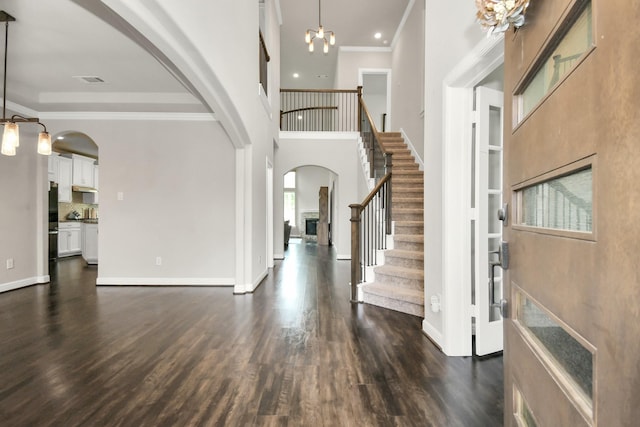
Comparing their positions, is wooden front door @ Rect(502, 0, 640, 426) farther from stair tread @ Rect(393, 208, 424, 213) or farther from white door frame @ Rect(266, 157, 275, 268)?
white door frame @ Rect(266, 157, 275, 268)

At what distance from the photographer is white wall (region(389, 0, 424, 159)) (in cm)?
623

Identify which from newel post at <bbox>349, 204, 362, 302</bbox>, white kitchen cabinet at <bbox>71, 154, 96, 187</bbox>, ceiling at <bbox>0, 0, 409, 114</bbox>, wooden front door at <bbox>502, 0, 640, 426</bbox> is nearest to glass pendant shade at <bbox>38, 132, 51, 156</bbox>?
ceiling at <bbox>0, 0, 409, 114</bbox>

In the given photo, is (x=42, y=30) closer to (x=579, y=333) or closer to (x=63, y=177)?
(x=579, y=333)

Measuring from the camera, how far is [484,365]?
2.30 meters

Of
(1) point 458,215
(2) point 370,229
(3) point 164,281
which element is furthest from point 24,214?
(1) point 458,215

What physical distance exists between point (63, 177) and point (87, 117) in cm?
421

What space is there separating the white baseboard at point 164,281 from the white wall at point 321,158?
2.80m

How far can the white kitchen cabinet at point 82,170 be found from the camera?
832 cm

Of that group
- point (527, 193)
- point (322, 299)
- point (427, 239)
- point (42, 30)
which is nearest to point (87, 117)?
point (42, 30)

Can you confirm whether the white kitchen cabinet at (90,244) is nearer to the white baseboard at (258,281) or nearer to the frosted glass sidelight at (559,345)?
the white baseboard at (258,281)

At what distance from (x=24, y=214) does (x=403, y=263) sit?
5.48 meters

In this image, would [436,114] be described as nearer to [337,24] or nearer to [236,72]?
[236,72]

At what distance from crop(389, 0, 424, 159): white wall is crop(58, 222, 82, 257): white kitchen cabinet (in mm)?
8436

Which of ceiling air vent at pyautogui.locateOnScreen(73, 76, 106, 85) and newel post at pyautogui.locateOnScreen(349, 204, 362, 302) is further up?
ceiling air vent at pyautogui.locateOnScreen(73, 76, 106, 85)
